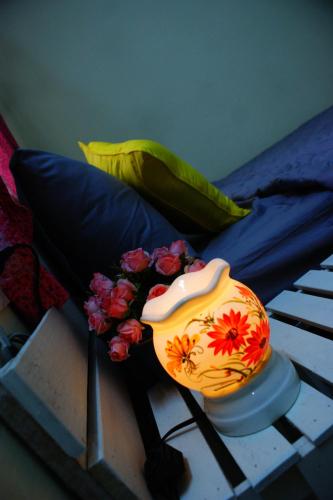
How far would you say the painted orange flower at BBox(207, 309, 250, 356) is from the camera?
567mm

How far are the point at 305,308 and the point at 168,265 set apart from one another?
1.07 feet

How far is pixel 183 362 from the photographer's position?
588 millimetres

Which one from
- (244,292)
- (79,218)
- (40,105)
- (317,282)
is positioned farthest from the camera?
(40,105)

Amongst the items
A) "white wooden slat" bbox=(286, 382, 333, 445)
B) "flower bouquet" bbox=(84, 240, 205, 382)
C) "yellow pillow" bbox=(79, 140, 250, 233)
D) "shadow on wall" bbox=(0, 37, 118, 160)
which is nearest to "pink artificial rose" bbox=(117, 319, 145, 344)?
"flower bouquet" bbox=(84, 240, 205, 382)

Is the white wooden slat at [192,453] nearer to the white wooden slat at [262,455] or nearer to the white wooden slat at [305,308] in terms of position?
the white wooden slat at [262,455]

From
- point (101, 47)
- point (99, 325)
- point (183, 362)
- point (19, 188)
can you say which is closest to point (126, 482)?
point (183, 362)

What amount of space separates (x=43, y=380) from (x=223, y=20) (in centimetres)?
283

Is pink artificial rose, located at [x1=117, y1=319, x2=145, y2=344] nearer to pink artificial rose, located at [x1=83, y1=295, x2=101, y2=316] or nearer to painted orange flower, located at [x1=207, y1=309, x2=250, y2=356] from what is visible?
pink artificial rose, located at [x1=83, y1=295, x2=101, y2=316]

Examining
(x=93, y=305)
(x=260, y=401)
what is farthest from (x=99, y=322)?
(x=260, y=401)

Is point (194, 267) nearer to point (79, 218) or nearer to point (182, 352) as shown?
point (182, 352)

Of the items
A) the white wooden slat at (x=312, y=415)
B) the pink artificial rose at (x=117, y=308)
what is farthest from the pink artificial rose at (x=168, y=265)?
the white wooden slat at (x=312, y=415)

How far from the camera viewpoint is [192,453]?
2.06ft

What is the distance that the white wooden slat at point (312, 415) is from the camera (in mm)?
516

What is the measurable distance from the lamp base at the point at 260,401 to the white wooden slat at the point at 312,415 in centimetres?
1
